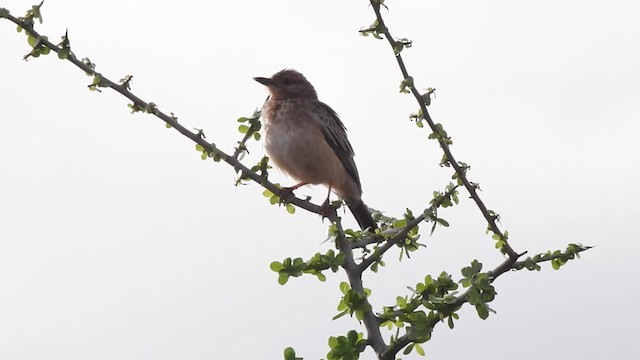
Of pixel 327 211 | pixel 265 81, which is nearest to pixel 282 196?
pixel 327 211

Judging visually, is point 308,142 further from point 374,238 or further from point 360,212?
point 374,238

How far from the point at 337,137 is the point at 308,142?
0.52m

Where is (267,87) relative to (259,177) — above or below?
above

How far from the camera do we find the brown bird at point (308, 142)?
808 centimetres

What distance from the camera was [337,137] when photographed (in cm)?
856

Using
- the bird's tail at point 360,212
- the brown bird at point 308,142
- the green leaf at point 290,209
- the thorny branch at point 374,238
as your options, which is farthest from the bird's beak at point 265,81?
the thorny branch at point 374,238

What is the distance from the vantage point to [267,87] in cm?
890

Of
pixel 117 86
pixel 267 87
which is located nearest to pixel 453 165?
pixel 117 86

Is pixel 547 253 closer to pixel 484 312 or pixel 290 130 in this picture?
pixel 484 312

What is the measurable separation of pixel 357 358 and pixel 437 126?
3.58 ft

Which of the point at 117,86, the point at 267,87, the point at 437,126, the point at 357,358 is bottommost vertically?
the point at 357,358

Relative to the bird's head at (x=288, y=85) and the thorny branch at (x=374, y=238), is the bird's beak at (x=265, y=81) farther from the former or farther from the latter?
the thorny branch at (x=374, y=238)

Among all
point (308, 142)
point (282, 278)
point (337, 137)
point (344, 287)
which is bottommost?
point (344, 287)

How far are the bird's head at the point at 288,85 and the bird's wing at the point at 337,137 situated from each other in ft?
0.82
